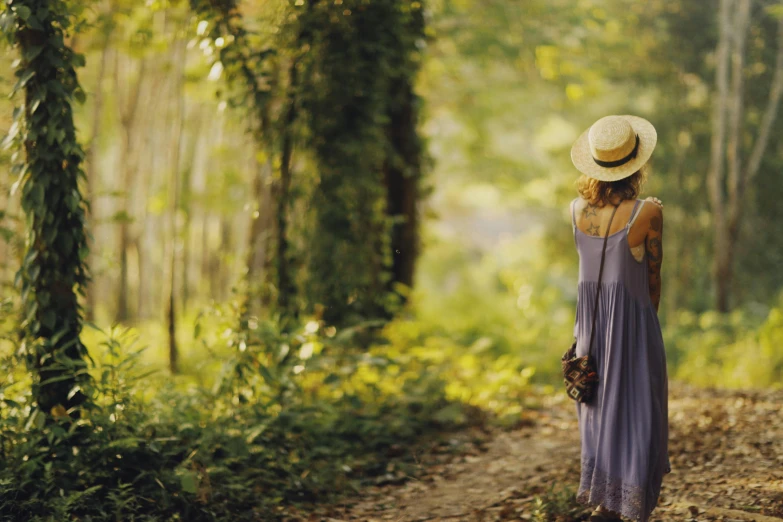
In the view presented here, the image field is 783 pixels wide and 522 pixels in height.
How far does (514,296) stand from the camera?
47.8 ft

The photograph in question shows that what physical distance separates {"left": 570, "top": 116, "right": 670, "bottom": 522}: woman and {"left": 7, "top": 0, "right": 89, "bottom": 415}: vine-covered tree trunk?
3458 mm

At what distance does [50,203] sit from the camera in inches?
208

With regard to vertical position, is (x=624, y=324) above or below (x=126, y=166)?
below

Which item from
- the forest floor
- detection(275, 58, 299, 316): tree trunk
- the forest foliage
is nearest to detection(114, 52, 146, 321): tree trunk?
the forest foliage

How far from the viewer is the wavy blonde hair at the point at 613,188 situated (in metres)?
4.28

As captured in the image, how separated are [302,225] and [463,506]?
3827mm

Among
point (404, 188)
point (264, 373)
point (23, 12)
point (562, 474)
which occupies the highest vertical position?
point (23, 12)

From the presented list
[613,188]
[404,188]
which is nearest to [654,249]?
[613,188]

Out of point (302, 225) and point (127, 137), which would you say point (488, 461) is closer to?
point (302, 225)

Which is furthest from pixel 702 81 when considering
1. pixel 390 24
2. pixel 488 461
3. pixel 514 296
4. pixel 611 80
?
pixel 488 461

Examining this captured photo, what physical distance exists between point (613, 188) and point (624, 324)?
78cm

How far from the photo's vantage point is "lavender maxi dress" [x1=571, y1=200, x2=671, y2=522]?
417 centimetres

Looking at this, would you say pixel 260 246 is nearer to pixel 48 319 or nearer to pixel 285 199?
pixel 285 199

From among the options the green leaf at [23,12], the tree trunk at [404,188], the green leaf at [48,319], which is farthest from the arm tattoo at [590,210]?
the tree trunk at [404,188]
